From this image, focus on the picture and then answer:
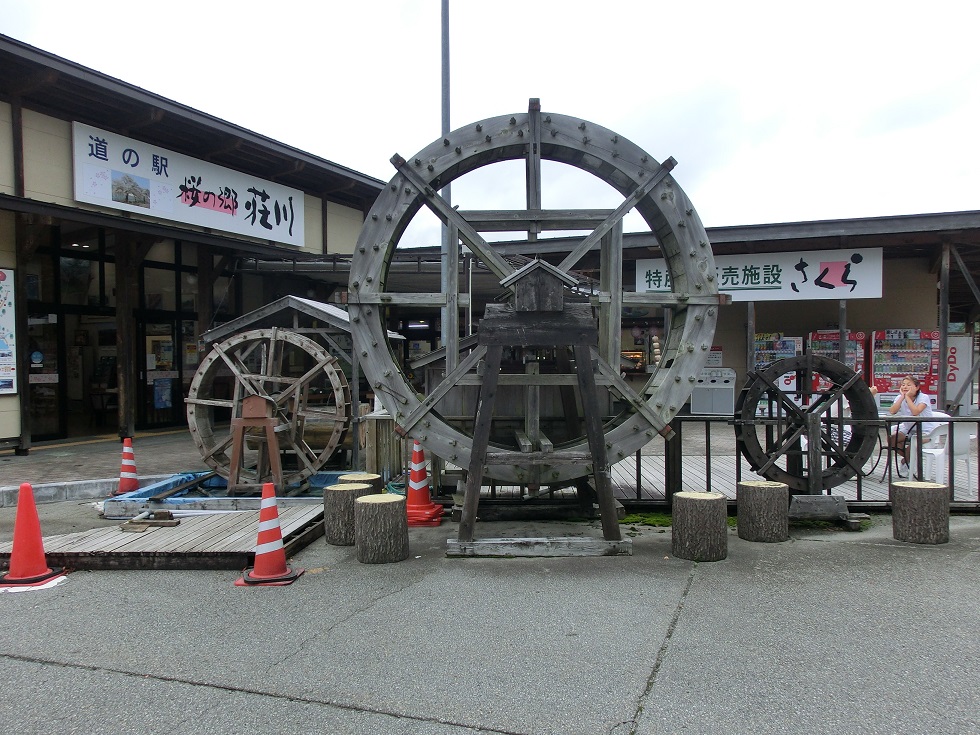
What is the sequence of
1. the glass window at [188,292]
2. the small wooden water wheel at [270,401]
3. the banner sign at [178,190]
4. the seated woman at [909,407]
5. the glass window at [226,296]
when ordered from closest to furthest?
the small wooden water wheel at [270,401] < the seated woman at [909,407] < the banner sign at [178,190] < the glass window at [188,292] < the glass window at [226,296]

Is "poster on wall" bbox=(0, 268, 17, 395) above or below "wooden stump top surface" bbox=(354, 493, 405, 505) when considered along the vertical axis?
above

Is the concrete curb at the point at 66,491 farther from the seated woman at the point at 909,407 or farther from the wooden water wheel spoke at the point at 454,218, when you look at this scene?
the seated woman at the point at 909,407

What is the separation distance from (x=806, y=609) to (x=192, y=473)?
7.02m

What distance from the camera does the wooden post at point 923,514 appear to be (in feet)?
17.2

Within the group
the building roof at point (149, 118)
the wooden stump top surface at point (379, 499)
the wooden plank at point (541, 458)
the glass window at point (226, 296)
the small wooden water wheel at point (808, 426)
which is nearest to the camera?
the wooden stump top surface at point (379, 499)

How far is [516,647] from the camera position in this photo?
3.48m

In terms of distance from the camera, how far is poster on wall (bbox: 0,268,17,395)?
9.73m

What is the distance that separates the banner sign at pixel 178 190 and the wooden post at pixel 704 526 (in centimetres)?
995

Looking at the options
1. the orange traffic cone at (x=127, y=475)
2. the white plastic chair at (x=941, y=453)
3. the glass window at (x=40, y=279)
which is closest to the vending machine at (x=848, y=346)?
the white plastic chair at (x=941, y=453)

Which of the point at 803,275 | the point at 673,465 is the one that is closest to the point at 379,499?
the point at 673,465

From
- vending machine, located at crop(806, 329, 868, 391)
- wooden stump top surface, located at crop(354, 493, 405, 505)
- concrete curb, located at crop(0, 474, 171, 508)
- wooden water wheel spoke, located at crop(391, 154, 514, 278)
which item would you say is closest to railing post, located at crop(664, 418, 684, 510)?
wooden water wheel spoke, located at crop(391, 154, 514, 278)

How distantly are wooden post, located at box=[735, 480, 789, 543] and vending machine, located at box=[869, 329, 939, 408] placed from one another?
871cm

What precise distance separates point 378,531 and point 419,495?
1.59 m

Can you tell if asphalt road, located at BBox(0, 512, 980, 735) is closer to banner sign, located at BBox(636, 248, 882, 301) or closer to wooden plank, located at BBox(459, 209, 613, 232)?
wooden plank, located at BBox(459, 209, 613, 232)
